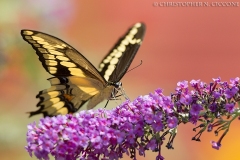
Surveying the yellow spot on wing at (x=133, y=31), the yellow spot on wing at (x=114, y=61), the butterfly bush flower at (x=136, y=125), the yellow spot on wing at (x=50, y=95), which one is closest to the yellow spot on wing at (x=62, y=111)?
the yellow spot on wing at (x=50, y=95)

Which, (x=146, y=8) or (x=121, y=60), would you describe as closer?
(x=121, y=60)

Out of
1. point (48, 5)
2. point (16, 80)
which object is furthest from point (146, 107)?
point (48, 5)

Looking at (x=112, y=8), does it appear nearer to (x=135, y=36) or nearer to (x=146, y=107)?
(x=135, y=36)

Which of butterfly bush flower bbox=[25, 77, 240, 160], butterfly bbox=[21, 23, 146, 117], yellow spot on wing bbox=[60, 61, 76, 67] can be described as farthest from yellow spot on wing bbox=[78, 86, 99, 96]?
butterfly bush flower bbox=[25, 77, 240, 160]

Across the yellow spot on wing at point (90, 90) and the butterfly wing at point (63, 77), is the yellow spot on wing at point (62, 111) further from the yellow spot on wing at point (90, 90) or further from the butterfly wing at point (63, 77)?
the yellow spot on wing at point (90, 90)

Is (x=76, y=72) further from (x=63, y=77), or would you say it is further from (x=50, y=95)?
(x=50, y=95)

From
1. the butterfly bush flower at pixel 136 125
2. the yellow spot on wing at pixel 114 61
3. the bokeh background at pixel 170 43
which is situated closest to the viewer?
the butterfly bush flower at pixel 136 125

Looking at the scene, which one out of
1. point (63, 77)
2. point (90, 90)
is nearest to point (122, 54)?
point (90, 90)
